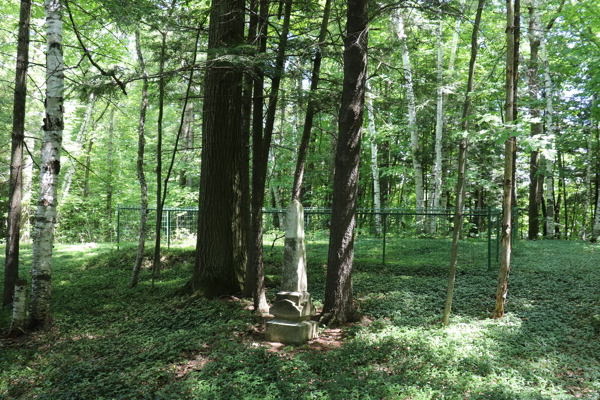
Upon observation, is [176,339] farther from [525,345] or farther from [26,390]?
[525,345]

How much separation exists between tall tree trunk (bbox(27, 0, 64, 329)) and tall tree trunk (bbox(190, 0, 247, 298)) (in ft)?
7.61

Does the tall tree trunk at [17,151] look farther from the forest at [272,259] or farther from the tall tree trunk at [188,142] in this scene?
the tall tree trunk at [188,142]

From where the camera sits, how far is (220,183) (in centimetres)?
716

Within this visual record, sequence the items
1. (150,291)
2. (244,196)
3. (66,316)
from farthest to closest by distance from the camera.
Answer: (150,291) < (244,196) < (66,316)

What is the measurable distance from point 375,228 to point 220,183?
639 cm

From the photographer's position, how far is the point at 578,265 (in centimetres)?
863

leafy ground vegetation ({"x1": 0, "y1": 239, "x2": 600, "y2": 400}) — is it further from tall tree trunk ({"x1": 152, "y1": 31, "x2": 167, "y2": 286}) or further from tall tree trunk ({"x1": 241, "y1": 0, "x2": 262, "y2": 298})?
tall tree trunk ({"x1": 152, "y1": 31, "x2": 167, "y2": 286})

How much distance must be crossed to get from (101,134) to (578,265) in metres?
20.4

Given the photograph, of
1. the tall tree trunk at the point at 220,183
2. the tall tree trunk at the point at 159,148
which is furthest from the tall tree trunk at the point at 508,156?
the tall tree trunk at the point at 159,148

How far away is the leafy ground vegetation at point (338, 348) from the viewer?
373 centimetres

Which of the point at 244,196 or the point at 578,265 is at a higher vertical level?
the point at 244,196

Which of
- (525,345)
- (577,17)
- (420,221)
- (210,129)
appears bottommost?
(525,345)

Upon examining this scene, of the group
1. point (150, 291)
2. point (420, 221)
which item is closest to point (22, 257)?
point (150, 291)

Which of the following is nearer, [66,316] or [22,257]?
Answer: [66,316]
